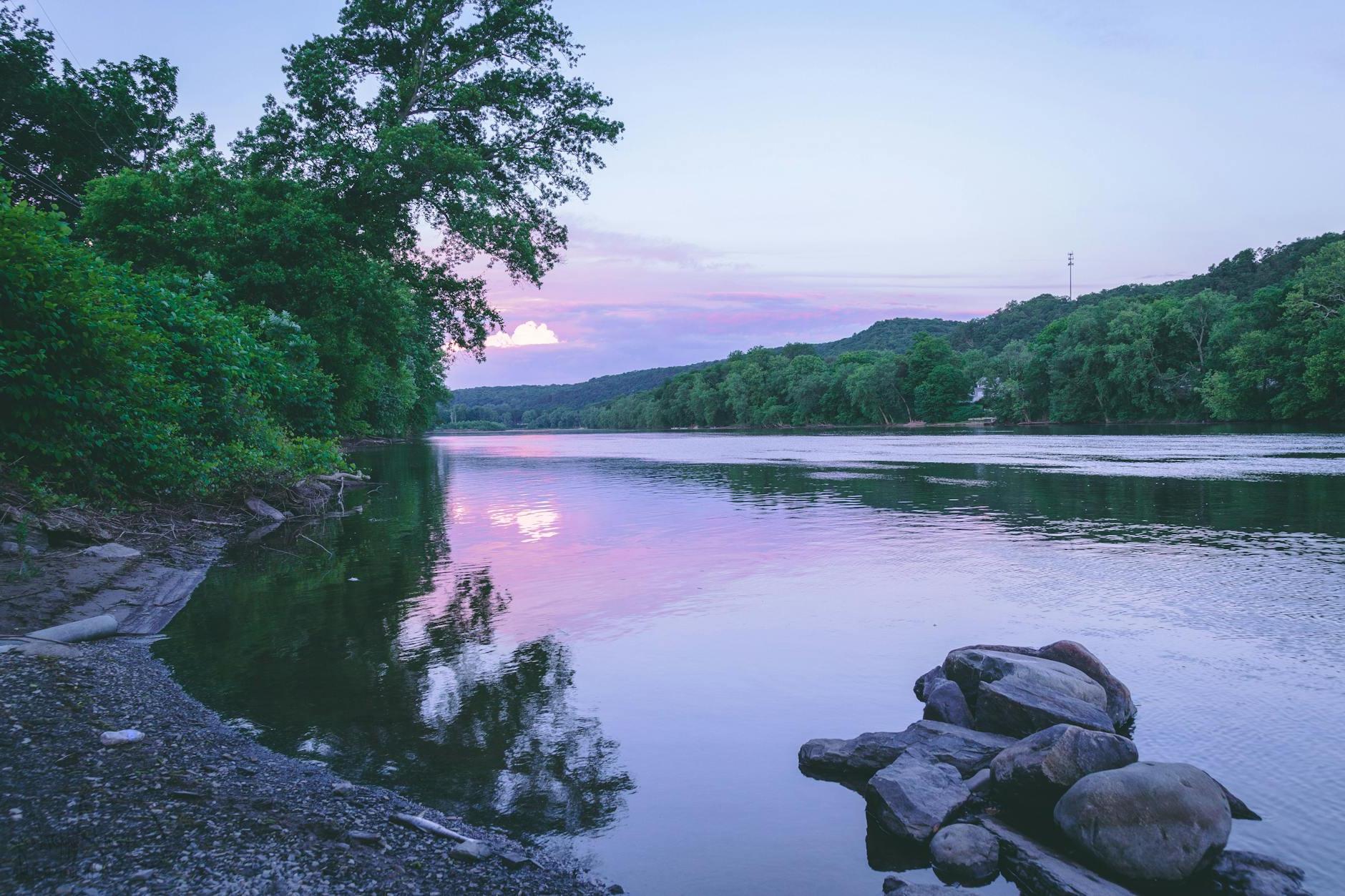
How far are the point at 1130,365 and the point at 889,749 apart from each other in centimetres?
11106

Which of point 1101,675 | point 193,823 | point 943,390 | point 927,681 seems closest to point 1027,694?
point 1101,675

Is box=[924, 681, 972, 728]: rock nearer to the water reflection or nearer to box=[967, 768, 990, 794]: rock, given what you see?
box=[967, 768, 990, 794]: rock

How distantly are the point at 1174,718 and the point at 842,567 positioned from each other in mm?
7937

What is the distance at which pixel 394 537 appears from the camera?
20.5m

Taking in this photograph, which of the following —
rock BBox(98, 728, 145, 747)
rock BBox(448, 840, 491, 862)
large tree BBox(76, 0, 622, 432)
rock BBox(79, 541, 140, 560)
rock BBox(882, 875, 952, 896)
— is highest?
large tree BBox(76, 0, 622, 432)

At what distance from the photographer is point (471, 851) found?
5227mm

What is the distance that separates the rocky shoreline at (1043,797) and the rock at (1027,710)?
13 millimetres

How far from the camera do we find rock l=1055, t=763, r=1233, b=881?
209 inches

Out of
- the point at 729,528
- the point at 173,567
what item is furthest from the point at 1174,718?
the point at 173,567

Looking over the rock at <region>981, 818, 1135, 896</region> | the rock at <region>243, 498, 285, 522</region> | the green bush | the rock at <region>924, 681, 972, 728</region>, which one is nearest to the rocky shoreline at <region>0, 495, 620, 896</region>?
the rock at <region>981, 818, 1135, 896</region>

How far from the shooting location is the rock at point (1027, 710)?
718cm

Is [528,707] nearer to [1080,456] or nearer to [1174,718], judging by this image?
[1174,718]

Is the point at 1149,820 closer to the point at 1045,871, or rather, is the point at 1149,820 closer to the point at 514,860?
the point at 1045,871

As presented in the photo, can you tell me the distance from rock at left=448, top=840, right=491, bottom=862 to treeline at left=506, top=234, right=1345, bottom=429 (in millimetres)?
92625
